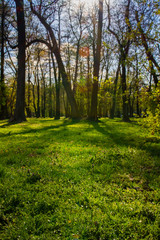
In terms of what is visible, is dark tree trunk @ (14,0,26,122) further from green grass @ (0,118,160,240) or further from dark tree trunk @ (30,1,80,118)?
green grass @ (0,118,160,240)

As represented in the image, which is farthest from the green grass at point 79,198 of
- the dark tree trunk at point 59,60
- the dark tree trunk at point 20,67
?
the dark tree trunk at point 59,60

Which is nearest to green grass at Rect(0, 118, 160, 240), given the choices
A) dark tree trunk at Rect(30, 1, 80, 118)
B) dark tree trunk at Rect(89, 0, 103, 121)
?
dark tree trunk at Rect(89, 0, 103, 121)

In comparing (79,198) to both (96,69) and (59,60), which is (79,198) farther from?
(59,60)

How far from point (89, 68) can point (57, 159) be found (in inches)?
1022

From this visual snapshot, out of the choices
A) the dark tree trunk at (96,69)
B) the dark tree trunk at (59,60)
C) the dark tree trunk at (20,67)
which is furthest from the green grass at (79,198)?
the dark tree trunk at (59,60)

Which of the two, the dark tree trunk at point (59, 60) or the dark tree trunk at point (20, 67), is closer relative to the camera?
the dark tree trunk at point (20, 67)

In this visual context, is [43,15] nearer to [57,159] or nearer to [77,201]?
[57,159]

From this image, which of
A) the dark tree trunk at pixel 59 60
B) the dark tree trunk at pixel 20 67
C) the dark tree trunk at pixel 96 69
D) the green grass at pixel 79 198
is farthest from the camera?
the dark tree trunk at pixel 59 60

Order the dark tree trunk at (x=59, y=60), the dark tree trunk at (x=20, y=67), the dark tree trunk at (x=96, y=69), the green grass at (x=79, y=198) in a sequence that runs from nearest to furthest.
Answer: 1. the green grass at (x=79, y=198)
2. the dark tree trunk at (x=20, y=67)
3. the dark tree trunk at (x=96, y=69)
4. the dark tree trunk at (x=59, y=60)

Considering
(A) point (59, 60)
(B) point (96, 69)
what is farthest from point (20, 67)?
(B) point (96, 69)

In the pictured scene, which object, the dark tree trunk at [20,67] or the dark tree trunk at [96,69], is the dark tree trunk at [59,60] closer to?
the dark tree trunk at [20,67]

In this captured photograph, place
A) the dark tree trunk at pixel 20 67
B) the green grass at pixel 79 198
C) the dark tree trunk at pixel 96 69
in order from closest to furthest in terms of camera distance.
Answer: the green grass at pixel 79 198
the dark tree trunk at pixel 20 67
the dark tree trunk at pixel 96 69

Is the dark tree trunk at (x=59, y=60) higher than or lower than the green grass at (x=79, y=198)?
higher

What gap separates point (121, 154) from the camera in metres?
6.04
